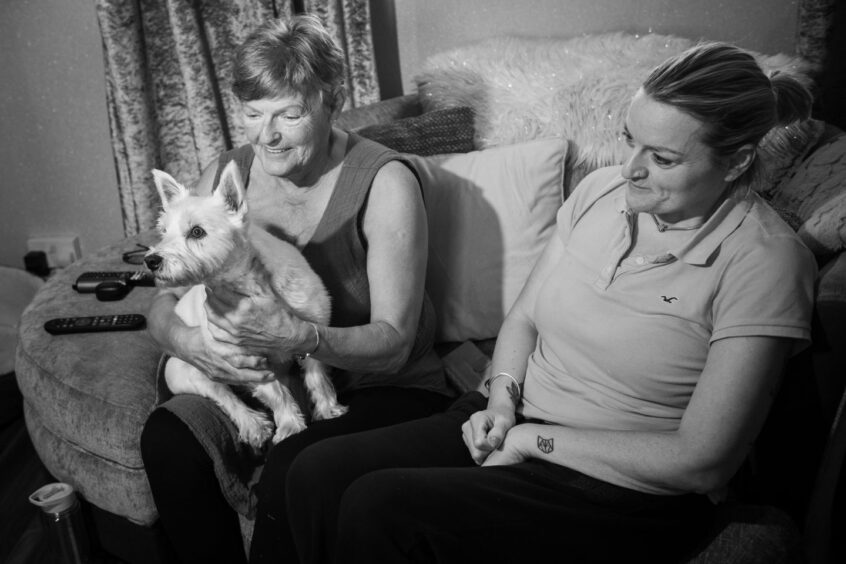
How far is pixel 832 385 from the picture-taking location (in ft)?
4.21

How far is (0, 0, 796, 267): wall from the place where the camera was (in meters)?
2.36

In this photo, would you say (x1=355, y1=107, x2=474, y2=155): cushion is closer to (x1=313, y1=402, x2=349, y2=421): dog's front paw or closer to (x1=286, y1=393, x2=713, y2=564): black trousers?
(x1=313, y1=402, x2=349, y2=421): dog's front paw

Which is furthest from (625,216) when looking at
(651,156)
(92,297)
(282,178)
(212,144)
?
(212,144)

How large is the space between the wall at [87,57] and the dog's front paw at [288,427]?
5.42 ft

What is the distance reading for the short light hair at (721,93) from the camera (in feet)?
3.55

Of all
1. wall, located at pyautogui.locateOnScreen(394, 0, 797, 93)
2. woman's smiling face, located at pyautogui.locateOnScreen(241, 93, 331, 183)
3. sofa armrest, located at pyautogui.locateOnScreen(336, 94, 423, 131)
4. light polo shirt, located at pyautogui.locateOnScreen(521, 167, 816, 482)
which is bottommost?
light polo shirt, located at pyautogui.locateOnScreen(521, 167, 816, 482)

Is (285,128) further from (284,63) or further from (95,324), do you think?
(95,324)

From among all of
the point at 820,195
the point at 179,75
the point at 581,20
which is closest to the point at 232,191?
the point at 820,195

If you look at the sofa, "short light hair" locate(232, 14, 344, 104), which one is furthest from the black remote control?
"short light hair" locate(232, 14, 344, 104)

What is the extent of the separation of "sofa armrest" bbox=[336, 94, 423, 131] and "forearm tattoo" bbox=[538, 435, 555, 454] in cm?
120

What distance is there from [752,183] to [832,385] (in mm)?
409

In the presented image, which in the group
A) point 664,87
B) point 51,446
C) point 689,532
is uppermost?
point 664,87

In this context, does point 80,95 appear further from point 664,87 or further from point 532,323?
Answer: point 664,87

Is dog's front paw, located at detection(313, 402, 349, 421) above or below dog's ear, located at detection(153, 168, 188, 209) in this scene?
below
